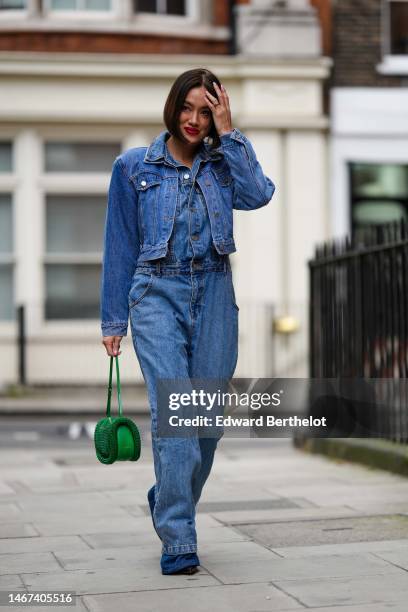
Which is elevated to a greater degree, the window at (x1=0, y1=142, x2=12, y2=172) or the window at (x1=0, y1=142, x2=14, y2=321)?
the window at (x1=0, y1=142, x2=12, y2=172)

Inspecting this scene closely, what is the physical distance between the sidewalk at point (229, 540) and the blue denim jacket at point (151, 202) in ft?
3.25

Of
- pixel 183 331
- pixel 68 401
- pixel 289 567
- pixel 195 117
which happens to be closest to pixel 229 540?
pixel 289 567

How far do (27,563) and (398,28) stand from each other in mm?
14997

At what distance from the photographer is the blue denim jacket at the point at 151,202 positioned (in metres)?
5.14

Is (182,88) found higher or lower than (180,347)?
higher

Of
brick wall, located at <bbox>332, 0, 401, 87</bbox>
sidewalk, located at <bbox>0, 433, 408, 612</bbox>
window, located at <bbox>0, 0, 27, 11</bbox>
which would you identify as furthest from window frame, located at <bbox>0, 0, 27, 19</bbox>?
sidewalk, located at <bbox>0, 433, 408, 612</bbox>

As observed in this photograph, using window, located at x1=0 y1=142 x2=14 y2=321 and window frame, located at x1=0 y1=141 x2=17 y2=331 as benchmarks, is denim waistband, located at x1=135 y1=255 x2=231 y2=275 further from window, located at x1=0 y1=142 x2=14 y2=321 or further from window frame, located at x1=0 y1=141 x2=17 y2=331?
window, located at x1=0 y1=142 x2=14 y2=321

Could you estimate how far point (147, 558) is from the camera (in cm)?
534

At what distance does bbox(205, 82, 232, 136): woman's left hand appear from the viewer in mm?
5043

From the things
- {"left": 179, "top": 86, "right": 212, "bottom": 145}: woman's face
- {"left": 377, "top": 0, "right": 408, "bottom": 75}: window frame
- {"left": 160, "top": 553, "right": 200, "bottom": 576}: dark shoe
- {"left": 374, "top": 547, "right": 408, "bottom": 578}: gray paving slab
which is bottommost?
{"left": 374, "top": 547, "right": 408, "bottom": 578}: gray paving slab

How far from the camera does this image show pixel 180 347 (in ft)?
16.5

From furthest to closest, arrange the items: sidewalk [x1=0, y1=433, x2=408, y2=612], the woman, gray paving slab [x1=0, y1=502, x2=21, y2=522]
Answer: gray paving slab [x1=0, y1=502, x2=21, y2=522], the woman, sidewalk [x1=0, y1=433, x2=408, y2=612]

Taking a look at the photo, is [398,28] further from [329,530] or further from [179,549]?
[179,549]

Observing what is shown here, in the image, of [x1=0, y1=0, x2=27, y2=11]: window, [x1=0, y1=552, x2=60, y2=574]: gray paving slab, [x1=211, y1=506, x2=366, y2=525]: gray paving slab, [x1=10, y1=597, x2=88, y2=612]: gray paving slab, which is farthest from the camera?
[x1=0, y1=0, x2=27, y2=11]: window
